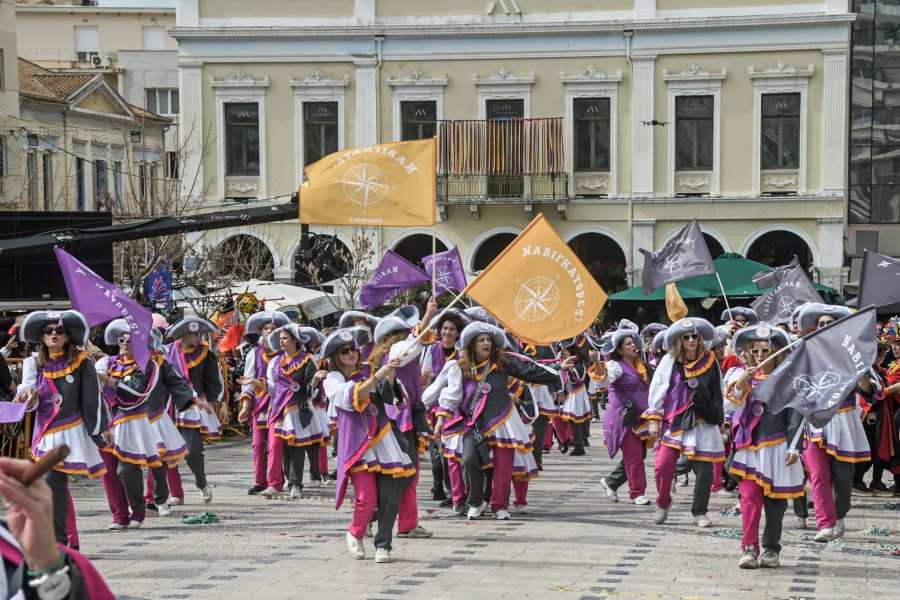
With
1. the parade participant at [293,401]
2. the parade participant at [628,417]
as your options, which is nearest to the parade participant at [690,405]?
the parade participant at [628,417]

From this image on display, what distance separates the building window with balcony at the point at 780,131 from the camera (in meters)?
38.9

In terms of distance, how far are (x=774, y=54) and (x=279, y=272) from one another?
14.1 metres

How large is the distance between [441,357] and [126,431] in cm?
296

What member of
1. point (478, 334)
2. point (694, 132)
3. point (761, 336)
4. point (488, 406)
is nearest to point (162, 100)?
point (694, 132)

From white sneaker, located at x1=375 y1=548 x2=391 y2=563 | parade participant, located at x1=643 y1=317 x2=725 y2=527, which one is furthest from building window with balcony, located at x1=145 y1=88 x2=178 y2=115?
white sneaker, located at x1=375 y1=548 x2=391 y2=563

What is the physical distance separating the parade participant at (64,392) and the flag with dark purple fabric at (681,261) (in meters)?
11.6

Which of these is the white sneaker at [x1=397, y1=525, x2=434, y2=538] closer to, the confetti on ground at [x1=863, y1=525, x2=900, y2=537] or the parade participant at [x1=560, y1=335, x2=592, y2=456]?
the confetti on ground at [x1=863, y1=525, x2=900, y2=537]

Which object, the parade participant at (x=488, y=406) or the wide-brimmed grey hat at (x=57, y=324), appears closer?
the wide-brimmed grey hat at (x=57, y=324)

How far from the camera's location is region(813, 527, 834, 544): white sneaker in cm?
1155

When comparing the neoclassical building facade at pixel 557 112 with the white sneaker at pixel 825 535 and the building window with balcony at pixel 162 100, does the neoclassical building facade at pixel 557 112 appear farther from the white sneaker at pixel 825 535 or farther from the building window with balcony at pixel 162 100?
the white sneaker at pixel 825 535

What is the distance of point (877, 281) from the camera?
15.2m

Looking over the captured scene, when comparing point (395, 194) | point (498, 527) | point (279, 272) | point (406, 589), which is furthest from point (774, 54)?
point (406, 589)

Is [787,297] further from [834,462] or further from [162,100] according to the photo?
[162,100]

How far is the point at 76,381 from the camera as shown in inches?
423
